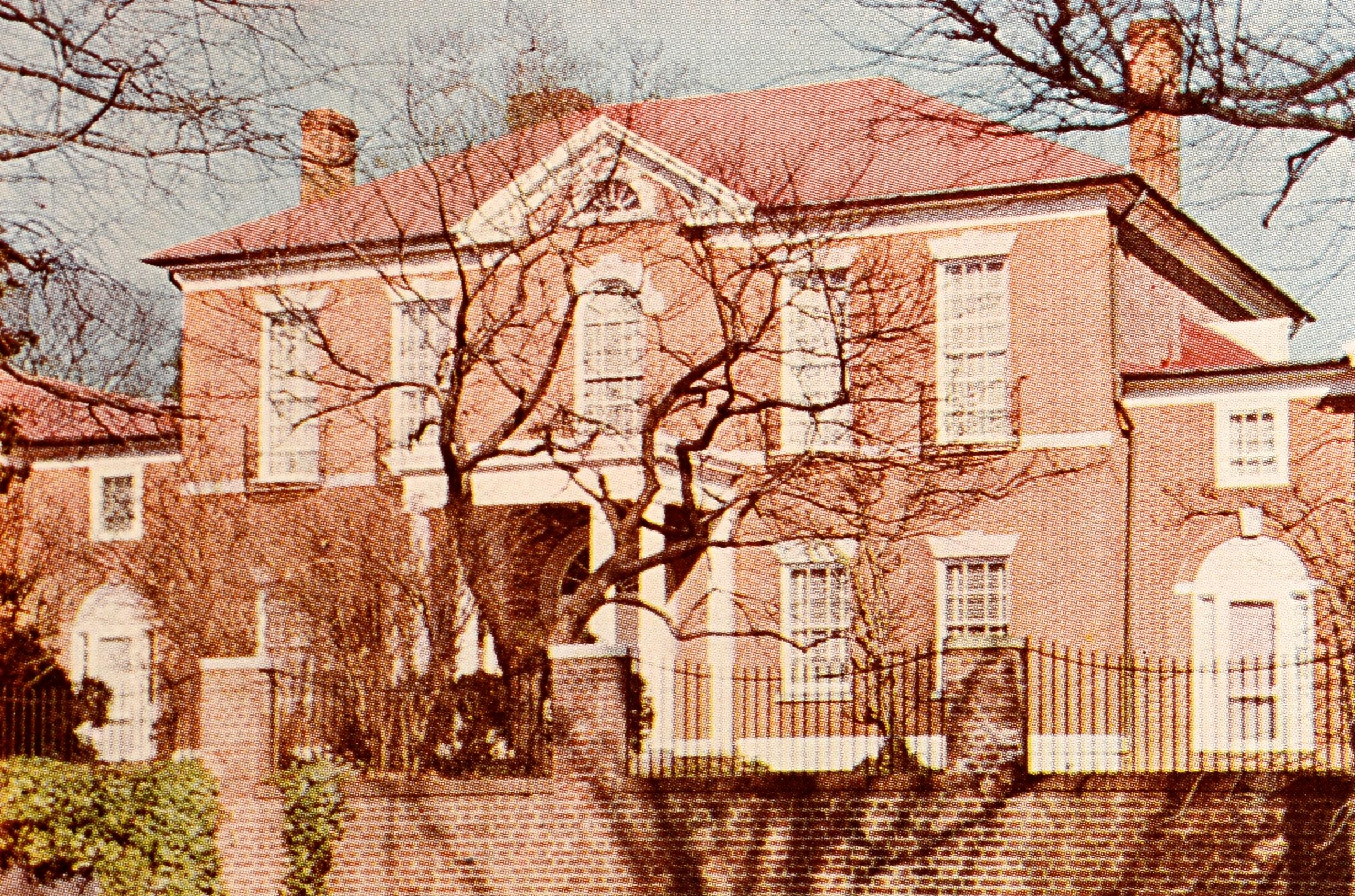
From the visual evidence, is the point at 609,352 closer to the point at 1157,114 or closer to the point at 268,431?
the point at 268,431

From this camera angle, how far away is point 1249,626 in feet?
97.5

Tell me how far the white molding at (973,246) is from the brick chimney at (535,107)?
6309 mm

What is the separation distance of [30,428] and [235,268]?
6.24 m

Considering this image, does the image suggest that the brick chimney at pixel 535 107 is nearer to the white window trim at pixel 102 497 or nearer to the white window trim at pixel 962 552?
the white window trim at pixel 962 552

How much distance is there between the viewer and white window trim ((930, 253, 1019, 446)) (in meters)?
30.3

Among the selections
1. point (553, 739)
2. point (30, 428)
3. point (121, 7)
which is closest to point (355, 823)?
point (553, 739)

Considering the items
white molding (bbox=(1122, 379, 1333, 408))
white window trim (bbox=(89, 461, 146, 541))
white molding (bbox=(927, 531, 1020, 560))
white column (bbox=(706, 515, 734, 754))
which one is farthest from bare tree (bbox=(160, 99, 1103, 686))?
white window trim (bbox=(89, 461, 146, 541))

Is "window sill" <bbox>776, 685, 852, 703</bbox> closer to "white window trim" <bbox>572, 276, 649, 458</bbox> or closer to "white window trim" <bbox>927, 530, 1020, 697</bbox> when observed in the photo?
"white window trim" <bbox>927, 530, 1020, 697</bbox>

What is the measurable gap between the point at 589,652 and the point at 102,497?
18470 millimetres

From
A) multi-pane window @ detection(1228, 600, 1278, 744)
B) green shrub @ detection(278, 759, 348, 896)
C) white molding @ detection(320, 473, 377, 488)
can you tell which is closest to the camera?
green shrub @ detection(278, 759, 348, 896)

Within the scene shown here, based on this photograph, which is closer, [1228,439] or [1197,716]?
[1197,716]

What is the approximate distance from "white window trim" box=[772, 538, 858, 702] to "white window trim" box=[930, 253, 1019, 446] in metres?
2.11

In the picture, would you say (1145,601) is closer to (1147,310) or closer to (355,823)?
(1147,310)

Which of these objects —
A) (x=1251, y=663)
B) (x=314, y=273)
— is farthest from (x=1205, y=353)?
(x=314, y=273)
